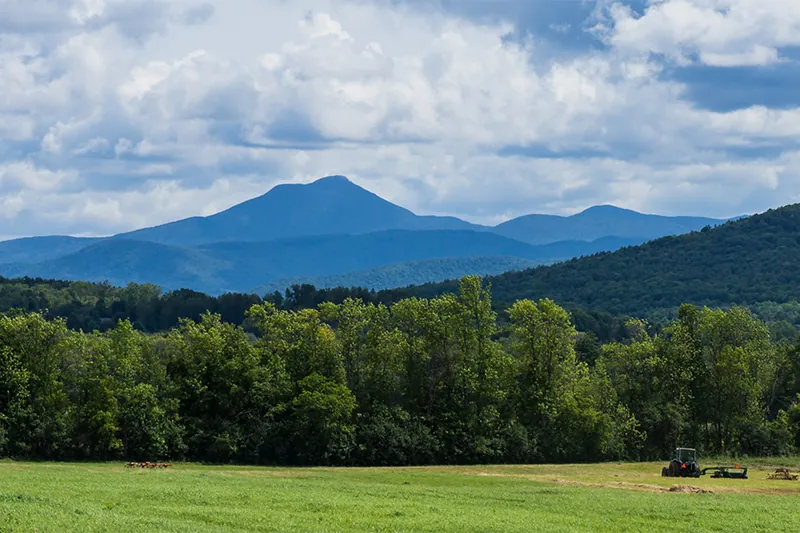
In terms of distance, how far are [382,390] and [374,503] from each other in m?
40.4

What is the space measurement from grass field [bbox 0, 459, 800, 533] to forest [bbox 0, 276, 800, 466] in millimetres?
12403

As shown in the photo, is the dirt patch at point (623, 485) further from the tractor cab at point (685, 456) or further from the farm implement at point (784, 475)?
the farm implement at point (784, 475)

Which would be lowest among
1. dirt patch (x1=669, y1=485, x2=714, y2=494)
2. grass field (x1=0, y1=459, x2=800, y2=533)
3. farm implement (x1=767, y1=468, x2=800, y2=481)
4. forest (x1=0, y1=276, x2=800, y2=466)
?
farm implement (x1=767, y1=468, x2=800, y2=481)

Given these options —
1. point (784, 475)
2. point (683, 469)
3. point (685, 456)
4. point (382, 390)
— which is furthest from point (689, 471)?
point (382, 390)

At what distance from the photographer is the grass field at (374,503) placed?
39125mm

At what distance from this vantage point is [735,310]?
98500 millimetres

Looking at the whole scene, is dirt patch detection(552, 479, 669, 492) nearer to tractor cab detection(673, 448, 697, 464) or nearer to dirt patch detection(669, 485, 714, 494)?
dirt patch detection(669, 485, 714, 494)

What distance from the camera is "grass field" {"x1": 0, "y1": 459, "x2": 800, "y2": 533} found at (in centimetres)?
3912

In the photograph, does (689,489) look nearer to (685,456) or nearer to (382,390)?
(685,456)

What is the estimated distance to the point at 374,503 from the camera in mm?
46438

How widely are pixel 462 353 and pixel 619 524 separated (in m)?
46.9

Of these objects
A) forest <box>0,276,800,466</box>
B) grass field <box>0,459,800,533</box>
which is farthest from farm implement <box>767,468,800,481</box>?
forest <box>0,276,800,466</box>

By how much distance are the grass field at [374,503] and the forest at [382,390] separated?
40.7 ft

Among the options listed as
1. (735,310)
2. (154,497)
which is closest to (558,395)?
(735,310)
